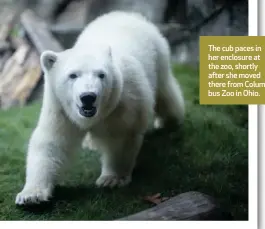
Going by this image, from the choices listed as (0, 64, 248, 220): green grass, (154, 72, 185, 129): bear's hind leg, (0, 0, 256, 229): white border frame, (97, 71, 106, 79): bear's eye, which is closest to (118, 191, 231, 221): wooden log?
(0, 0, 256, 229): white border frame

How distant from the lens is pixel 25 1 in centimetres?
371

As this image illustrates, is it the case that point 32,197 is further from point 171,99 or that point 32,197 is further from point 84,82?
point 171,99

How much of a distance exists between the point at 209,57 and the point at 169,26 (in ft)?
1.58

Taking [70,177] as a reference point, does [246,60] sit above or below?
above

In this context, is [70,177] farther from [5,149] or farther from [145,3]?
[145,3]

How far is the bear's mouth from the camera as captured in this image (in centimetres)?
312

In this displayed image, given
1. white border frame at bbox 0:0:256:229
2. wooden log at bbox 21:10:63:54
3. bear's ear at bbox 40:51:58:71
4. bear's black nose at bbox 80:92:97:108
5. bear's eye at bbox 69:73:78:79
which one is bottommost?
white border frame at bbox 0:0:256:229

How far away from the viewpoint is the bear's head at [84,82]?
308 cm

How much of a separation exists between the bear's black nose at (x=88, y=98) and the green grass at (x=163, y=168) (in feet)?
1.95

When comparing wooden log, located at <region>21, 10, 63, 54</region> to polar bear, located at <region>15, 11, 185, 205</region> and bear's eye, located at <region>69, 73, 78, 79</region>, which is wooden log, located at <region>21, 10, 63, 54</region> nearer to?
polar bear, located at <region>15, 11, 185, 205</region>

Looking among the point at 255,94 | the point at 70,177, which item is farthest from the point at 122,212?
the point at 255,94

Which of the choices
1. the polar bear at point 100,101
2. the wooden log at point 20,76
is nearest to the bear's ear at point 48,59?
the polar bear at point 100,101
